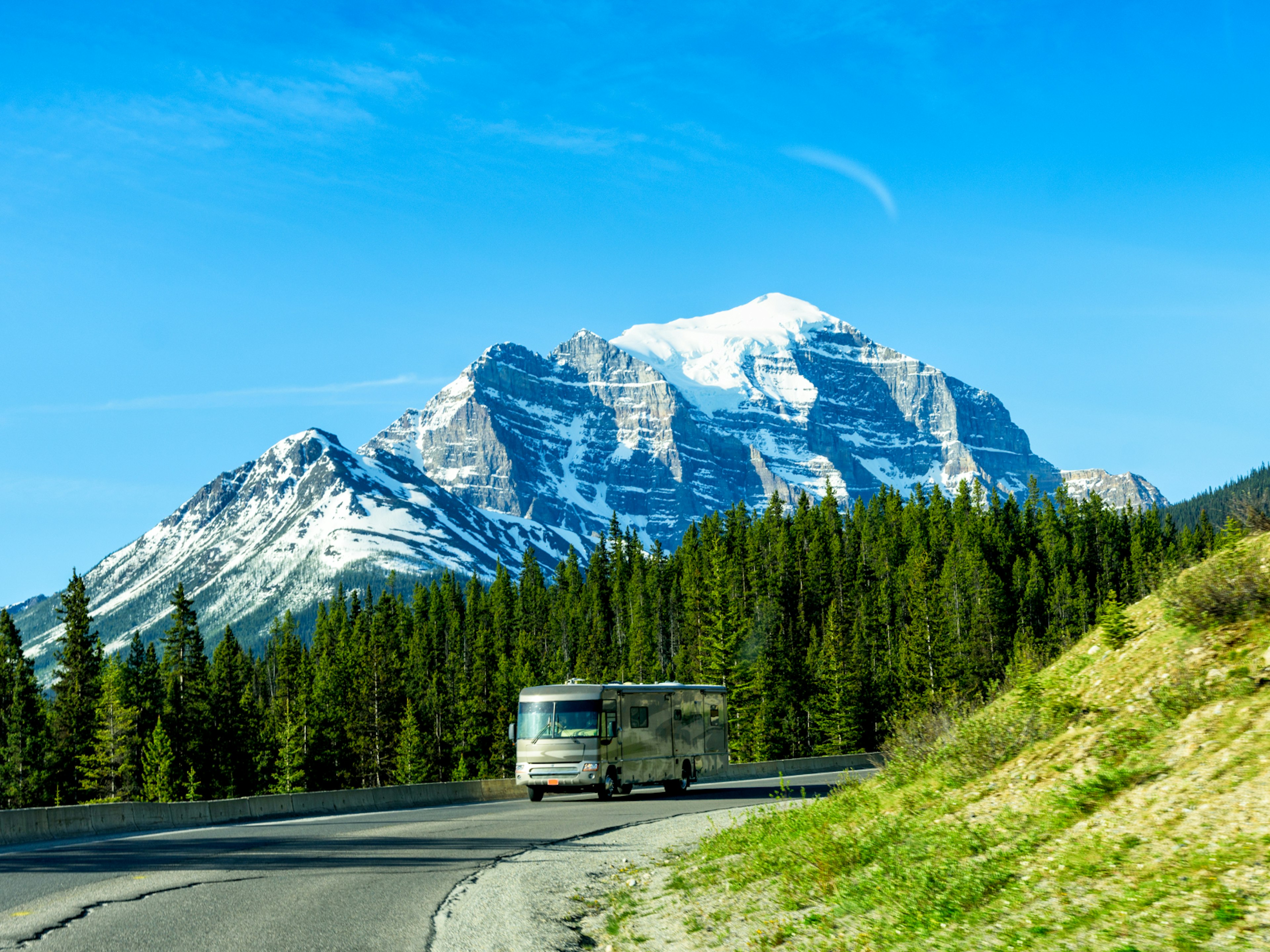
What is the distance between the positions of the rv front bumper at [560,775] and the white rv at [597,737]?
2 centimetres

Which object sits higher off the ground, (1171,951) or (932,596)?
(932,596)

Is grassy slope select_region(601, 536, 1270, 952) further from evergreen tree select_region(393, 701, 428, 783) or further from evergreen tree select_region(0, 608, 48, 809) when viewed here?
evergreen tree select_region(393, 701, 428, 783)

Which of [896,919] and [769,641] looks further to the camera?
[769,641]

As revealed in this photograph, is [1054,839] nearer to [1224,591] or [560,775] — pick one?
[1224,591]

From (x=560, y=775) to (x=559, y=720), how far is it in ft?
5.08

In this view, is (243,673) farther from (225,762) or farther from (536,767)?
(536,767)

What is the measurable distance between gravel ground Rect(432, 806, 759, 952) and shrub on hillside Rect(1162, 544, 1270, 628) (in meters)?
7.47

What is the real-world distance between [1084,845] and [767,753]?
83180 mm

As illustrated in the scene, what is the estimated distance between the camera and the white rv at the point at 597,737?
33.2 metres

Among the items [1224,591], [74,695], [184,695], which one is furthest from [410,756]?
[1224,591]

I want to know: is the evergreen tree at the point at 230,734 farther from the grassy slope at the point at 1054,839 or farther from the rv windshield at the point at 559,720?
the grassy slope at the point at 1054,839

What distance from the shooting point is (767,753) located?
90.4m

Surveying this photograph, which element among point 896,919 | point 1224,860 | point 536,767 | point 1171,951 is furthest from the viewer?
point 536,767

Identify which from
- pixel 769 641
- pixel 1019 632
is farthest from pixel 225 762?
pixel 1019 632
